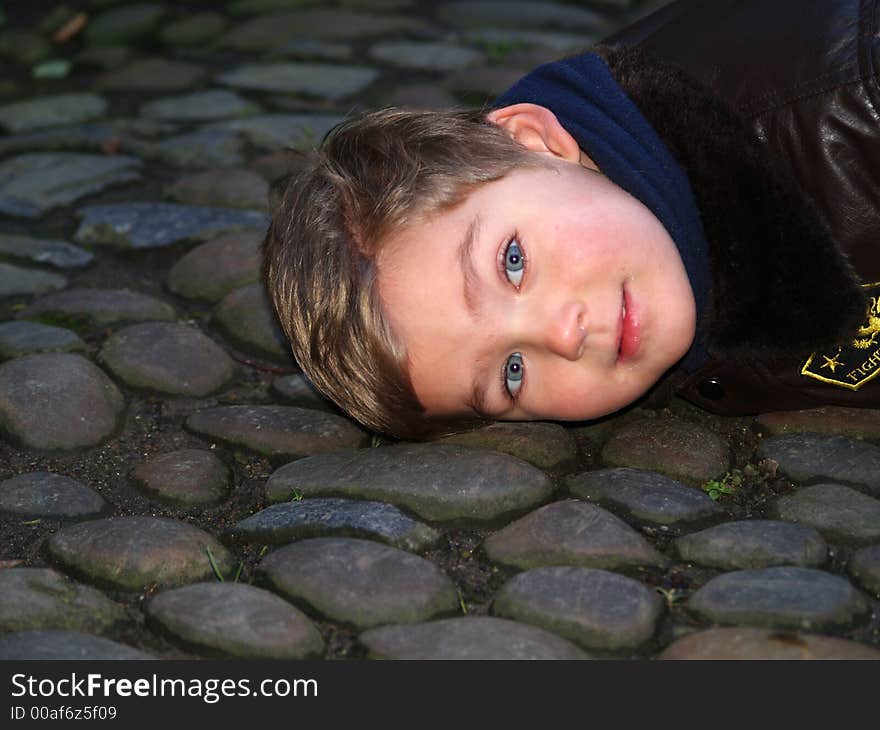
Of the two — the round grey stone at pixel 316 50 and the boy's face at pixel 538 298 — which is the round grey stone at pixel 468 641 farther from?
the round grey stone at pixel 316 50

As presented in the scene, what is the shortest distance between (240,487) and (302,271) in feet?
1.73

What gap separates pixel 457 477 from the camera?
284cm

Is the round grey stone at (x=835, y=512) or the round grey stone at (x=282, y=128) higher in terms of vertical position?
the round grey stone at (x=282, y=128)

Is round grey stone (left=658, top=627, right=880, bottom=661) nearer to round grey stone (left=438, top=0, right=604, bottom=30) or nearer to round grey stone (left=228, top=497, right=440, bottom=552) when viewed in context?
round grey stone (left=228, top=497, right=440, bottom=552)

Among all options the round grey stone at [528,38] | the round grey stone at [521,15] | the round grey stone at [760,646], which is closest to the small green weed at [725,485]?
the round grey stone at [760,646]

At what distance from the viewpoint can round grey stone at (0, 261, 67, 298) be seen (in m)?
Result: 3.88

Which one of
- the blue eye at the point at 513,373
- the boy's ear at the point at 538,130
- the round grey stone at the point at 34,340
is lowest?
the round grey stone at the point at 34,340

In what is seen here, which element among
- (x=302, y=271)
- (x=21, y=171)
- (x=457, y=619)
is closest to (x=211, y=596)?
(x=457, y=619)

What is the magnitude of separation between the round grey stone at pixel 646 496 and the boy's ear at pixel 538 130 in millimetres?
789

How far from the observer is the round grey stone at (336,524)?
267 cm

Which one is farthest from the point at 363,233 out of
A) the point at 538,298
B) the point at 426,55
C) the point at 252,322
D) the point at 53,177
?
the point at 426,55

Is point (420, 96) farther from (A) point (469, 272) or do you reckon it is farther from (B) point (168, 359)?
(A) point (469, 272)

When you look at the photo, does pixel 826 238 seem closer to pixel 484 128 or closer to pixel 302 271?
pixel 484 128

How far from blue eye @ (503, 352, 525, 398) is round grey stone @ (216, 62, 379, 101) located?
2545mm
